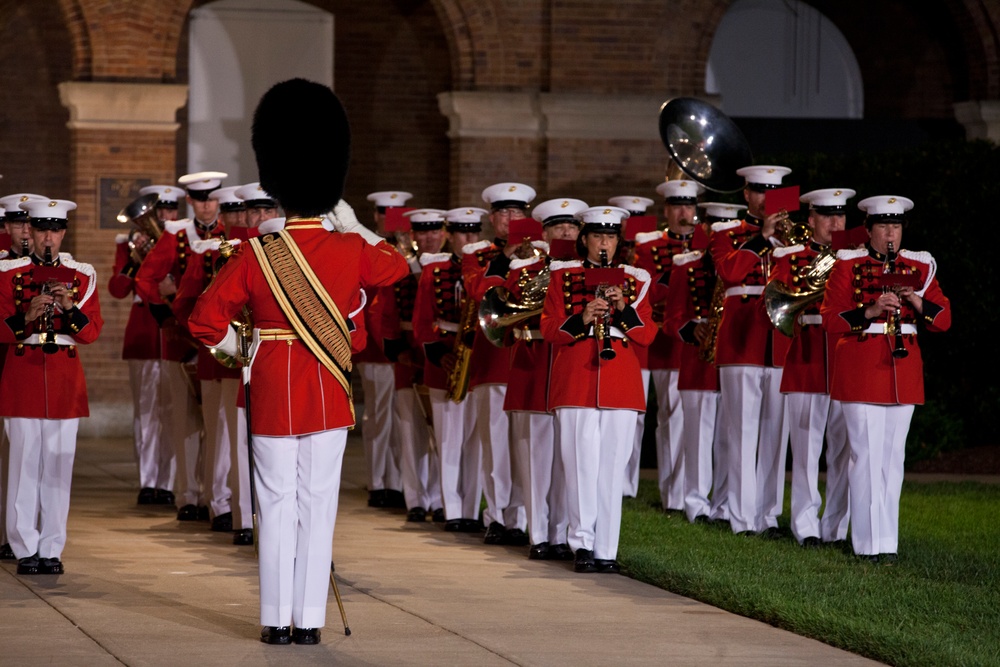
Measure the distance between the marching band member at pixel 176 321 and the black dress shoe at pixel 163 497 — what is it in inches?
26.5

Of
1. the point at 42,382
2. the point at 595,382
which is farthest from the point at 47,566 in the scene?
the point at 595,382

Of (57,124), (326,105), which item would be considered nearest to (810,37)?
(57,124)

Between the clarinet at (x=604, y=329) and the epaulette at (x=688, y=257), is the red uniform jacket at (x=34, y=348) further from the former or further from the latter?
the epaulette at (x=688, y=257)

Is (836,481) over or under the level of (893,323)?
under

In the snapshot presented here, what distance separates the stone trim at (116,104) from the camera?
1589 cm

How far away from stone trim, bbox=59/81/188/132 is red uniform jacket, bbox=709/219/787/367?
7411 mm

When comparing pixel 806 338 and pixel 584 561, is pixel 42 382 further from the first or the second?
pixel 806 338

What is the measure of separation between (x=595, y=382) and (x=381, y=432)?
131 inches

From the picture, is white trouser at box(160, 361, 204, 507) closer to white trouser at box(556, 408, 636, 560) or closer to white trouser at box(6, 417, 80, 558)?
white trouser at box(6, 417, 80, 558)

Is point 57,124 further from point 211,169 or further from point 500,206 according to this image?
point 500,206

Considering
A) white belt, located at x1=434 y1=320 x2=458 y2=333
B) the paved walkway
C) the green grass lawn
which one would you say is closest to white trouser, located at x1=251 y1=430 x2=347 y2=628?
the paved walkway

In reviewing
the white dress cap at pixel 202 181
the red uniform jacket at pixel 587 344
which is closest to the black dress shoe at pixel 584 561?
the red uniform jacket at pixel 587 344

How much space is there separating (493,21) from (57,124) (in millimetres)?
5520

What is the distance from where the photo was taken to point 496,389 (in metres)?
10.2
